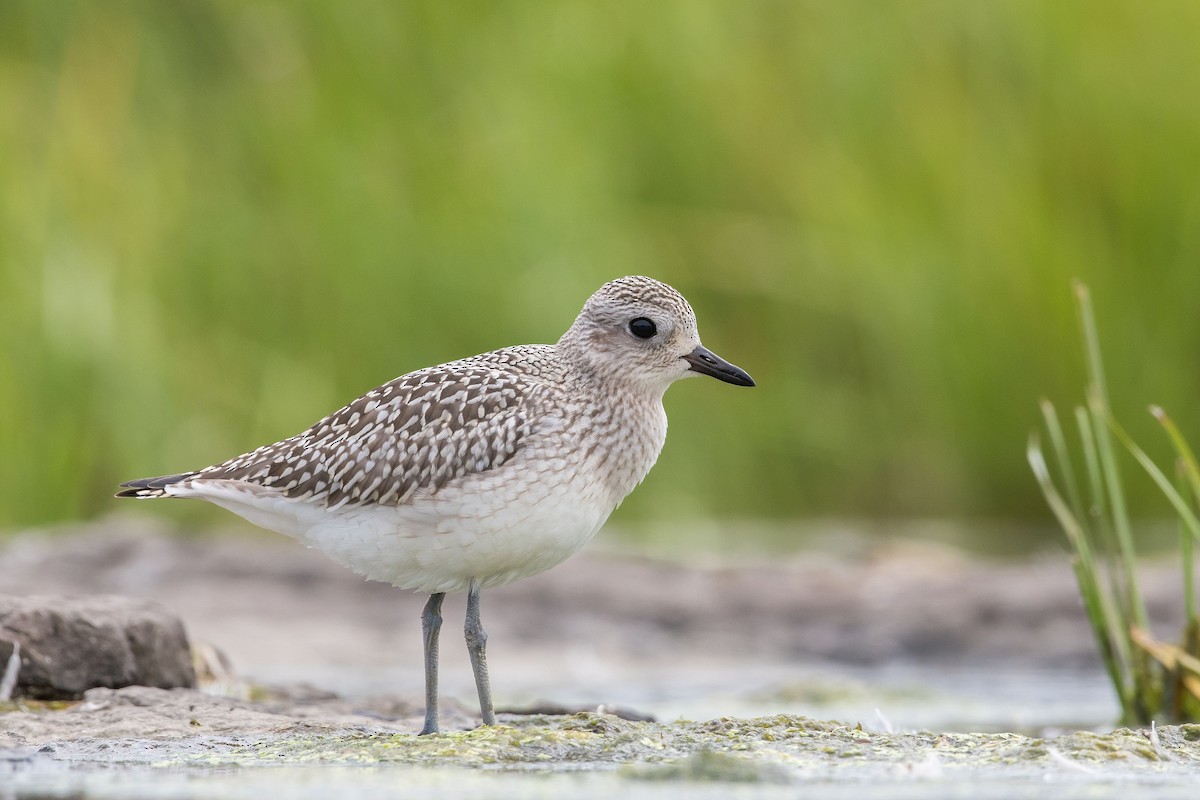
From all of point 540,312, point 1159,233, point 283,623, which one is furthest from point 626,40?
point 283,623

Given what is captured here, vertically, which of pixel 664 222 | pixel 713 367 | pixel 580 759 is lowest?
pixel 580 759

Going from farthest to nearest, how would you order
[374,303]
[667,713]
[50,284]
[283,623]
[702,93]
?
1. [702,93]
2. [374,303]
3. [50,284]
4. [283,623]
5. [667,713]

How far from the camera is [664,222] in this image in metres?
12.7

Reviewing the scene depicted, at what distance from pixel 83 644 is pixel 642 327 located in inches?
84.7

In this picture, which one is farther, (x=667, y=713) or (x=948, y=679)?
(x=948, y=679)

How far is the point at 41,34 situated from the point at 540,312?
15.2 feet

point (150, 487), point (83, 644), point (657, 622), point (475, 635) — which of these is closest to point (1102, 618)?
point (475, 635)

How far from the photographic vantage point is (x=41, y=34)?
1315 cm

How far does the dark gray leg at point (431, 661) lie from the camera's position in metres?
A: 5.23

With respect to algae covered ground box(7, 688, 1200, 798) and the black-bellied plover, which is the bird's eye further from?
algae covered ground box(7, 688, 1200, 798)

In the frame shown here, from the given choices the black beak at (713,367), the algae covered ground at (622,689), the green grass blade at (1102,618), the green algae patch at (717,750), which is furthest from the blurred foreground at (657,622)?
the green algae patch at (717,750)

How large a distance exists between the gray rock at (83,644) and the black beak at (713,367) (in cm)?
202

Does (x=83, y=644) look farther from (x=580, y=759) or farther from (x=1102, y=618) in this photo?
(x=1102, y=618)

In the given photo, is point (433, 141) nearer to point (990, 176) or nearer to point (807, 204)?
point (807, 204)
